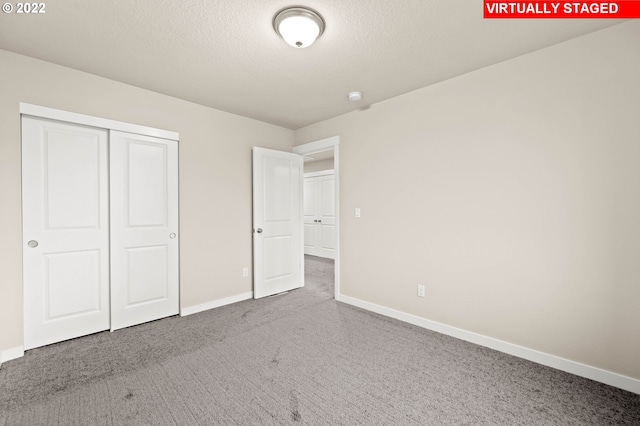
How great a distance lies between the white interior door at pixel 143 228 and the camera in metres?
2.85

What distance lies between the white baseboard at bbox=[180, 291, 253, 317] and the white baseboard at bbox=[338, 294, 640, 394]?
5.91 ft

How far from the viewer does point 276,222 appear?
4121mm

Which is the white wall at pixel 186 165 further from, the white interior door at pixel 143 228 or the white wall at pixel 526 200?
the white wall at pixel 526 200

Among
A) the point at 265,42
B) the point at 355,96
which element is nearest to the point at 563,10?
the point at 355,96

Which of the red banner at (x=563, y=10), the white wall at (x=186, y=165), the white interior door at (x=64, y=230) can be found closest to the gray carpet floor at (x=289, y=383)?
the white interior door at (x=64, y=230)

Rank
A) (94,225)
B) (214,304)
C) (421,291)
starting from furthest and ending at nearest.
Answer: (214,304) → (421,291) → (94,225)

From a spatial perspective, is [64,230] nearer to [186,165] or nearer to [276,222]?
[186,165]

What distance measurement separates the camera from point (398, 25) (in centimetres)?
196

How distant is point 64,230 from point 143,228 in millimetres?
632

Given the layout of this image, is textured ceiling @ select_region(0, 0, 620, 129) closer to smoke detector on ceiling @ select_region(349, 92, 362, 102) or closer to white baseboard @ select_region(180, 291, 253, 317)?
smoke detector on ceiling @ select_region(349, 92, 362, 102)

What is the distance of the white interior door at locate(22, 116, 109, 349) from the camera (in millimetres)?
2400

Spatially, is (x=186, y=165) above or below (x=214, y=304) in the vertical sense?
above

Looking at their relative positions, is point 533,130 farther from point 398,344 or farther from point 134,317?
point 134,317

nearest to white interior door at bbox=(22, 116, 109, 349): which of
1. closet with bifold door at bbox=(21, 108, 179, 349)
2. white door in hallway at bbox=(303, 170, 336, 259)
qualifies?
closet with bifold door at bbox=(21, 108, 179, 349)
